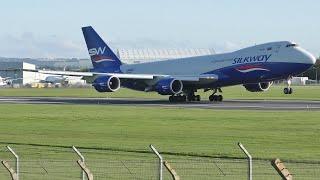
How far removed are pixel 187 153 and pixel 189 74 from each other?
155 ft

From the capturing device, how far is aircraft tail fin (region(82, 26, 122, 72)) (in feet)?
270

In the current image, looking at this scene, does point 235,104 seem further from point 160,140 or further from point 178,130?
point 160,140

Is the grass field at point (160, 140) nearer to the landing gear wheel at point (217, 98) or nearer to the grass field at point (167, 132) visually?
the grass field at point (167, 132)

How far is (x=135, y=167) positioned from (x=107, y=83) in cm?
4949

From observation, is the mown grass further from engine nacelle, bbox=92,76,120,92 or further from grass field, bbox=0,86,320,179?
engine nacelle, bbox=92,76,120,92

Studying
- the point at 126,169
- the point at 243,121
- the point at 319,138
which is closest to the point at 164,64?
the point at 243,121

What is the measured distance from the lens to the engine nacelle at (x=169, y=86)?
71.2 m

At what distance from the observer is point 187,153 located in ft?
91.8

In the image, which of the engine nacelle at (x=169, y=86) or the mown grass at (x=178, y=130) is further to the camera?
the engine nacelle at (x=169, y=86)

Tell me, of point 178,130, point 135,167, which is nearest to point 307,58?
point 178,130

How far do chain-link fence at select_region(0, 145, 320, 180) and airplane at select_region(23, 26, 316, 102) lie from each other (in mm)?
41949

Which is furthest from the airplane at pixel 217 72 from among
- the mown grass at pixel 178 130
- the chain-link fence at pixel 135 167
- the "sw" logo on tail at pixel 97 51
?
the chain-link fence at pixel 135 167

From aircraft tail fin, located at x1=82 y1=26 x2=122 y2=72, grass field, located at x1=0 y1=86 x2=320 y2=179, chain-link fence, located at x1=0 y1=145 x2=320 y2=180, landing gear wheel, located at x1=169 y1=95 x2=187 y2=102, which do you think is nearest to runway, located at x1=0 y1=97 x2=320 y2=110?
landing gear wheel, located at x1=169 y1=95 x2=187 y2=102

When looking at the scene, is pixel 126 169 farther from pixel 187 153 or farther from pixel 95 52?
pixel 95 52
